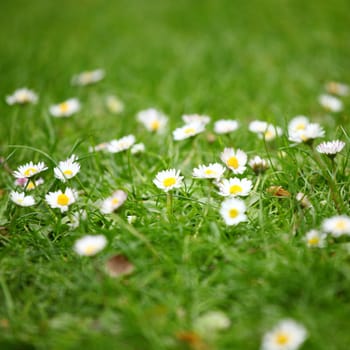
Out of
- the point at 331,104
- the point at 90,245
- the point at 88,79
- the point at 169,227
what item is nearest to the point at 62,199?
the point at 90,245

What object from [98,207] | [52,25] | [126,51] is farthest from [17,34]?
[98,207]

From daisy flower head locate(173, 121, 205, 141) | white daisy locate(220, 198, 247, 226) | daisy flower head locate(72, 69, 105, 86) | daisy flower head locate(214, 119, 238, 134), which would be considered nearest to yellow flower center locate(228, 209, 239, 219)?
white daisy locate(220, 198, 247, 226)

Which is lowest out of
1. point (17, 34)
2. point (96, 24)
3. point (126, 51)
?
point (126, 51)

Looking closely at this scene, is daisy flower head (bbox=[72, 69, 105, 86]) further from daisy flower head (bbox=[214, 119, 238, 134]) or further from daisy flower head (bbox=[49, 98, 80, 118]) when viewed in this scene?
daisy flower head (bbox=[214, 119, 238, 134])

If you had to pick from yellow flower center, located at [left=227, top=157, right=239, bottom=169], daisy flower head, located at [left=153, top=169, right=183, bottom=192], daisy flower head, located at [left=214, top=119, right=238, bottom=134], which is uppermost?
daisy flower head, located at [left=214, top=119, right=238, bottom=134]

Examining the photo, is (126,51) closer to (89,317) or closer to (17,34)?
(17,34)

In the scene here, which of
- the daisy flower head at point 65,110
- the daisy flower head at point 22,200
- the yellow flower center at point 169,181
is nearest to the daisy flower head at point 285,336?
the yellow flower center at point 169,181

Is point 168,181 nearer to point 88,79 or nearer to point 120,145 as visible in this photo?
point 120,145
